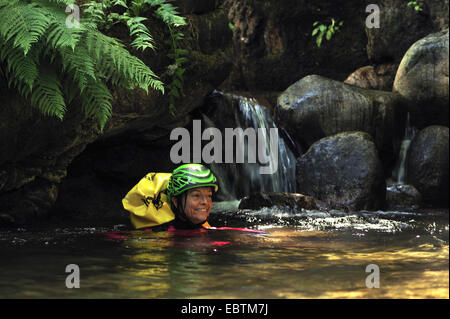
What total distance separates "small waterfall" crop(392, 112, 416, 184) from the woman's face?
6.21 metres

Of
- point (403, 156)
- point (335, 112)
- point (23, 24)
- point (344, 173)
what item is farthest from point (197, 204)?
point (403, 156)

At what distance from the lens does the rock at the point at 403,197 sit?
32.6 ft

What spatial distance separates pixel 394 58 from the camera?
44.5 feet

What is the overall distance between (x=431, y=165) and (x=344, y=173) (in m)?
1.77

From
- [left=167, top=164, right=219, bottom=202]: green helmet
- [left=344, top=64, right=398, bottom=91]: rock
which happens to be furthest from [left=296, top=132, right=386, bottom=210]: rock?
[left=167, top=164, right=219, bottom=202]: green helmet

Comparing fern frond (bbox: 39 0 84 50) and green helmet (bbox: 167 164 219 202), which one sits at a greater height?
fern frond (bbox: 39 0 84 50)

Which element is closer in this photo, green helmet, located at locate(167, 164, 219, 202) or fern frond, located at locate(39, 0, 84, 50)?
fern frond, located at locate(39, 0, 84, 50)

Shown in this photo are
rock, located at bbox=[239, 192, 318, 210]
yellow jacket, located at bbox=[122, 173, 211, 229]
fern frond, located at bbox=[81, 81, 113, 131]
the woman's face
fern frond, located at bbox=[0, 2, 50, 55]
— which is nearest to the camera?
fern frond, located at bbox=[0, 2, 50, 55]

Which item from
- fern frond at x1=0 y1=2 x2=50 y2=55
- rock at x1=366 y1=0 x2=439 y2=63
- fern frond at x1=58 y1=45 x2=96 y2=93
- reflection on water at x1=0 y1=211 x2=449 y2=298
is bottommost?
reflection on water at x1=0 y1=211 x2=449 y2=298

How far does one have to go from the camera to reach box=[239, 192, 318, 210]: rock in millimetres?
8617

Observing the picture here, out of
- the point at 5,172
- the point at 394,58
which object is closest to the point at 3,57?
the point at 5,172

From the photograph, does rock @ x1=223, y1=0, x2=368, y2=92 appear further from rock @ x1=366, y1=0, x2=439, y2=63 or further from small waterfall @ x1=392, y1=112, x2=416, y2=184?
small waterfall @ x1=392, y1=112, x2=416, y2=184
